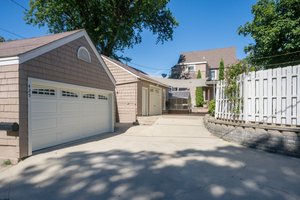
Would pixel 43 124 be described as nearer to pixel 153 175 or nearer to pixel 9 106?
pixel 9 106

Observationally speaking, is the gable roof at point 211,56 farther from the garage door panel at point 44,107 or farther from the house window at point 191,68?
the garage door panel at point 44,107

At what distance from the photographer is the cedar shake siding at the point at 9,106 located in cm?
511

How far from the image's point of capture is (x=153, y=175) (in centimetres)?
399

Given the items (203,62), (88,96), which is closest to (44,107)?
(88,96)

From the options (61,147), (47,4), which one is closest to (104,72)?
(61,147)

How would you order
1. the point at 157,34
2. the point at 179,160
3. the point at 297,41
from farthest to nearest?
the point at 157,34, the point at 297,41, the point at 179,160

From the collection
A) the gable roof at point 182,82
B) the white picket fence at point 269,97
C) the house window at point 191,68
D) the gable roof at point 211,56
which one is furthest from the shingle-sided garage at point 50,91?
the gable roof at point 211,56

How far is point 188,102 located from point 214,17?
27.5ft

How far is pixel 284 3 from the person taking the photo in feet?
40.3

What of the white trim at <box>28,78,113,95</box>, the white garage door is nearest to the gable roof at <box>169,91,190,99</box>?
the white garage door

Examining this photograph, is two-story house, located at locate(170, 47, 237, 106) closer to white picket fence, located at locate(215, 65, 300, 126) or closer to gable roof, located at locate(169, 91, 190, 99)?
gable roof, located at locate(169, 91, 190, 99)

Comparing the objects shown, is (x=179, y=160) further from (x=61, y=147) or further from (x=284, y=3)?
(x=284, y=3)

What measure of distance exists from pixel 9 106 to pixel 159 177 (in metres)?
4.46

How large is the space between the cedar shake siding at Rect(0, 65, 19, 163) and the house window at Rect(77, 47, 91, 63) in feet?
9.50
